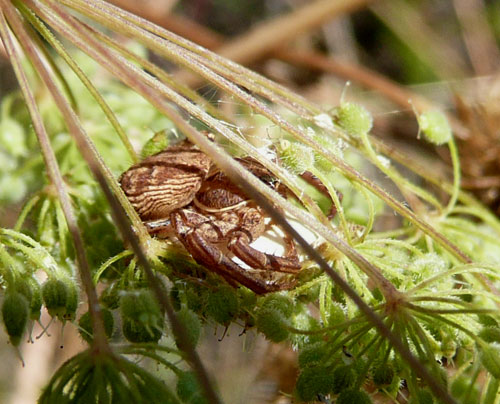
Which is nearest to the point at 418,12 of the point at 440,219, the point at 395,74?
the point at 395,74

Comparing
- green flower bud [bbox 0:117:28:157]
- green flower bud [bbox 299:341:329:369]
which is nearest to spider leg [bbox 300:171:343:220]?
green flower bud [bbox 299:341:329:369]

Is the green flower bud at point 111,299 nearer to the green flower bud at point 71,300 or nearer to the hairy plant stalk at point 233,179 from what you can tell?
the green flower bud at point 71,300

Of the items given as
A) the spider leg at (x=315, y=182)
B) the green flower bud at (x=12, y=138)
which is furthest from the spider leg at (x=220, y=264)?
the green flower bud at (x=12, y=138)

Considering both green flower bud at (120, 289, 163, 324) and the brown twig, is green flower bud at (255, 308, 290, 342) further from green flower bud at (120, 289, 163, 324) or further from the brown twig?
the brown twig

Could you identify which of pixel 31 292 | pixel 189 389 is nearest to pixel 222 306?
pixel 189 389

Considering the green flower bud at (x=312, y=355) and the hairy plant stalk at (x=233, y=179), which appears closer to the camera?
the hairy plant stalk at (x=233, y=179)

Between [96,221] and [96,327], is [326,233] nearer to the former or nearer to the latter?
[96,327]

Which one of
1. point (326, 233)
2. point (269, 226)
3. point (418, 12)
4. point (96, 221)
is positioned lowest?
point (96, 221)

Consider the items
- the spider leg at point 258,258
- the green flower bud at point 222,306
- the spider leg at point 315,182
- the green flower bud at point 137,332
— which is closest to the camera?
the green flower bud at point 137,332
